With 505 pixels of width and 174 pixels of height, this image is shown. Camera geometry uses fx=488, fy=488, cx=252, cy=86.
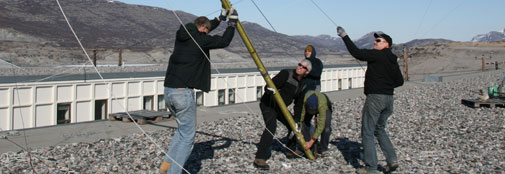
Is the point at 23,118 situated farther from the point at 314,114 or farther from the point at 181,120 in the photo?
the point at 181,120

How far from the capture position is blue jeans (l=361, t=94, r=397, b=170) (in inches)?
239

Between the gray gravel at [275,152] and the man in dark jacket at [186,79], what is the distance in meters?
1.17

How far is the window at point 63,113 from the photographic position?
22500 mm

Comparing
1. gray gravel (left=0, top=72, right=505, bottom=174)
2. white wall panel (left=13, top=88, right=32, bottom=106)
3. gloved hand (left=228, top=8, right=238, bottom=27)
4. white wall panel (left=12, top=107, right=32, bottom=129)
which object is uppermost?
gloved hand (left=228, top=8, right=238, bottom=27)

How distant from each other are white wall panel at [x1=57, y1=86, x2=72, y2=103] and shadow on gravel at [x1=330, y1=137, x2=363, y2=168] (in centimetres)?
1678

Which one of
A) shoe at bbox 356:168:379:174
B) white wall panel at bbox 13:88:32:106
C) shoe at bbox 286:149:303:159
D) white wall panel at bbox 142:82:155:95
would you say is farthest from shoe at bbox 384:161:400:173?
white wall panel at bbox 142:82:155:95

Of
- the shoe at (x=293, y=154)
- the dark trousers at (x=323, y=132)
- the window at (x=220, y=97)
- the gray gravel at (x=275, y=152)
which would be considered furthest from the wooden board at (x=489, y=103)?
the window at (x=220, y=97)

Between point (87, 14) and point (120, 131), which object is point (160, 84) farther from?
point (87, 14)

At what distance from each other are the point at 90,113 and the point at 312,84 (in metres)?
18.6

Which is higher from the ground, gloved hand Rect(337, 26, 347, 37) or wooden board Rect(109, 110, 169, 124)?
gloved hand Rect(337, 26, 347, 37)

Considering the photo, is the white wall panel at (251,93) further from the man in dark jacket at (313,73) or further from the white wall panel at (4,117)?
the man in dark jacket at (313,73)

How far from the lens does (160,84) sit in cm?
2762

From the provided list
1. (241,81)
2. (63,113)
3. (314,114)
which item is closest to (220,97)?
(241,81)

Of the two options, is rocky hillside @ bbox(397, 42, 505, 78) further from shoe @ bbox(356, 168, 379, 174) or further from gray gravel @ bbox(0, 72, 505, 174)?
shoe @ bbox(356, 168, 379, 174)
